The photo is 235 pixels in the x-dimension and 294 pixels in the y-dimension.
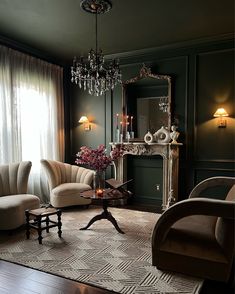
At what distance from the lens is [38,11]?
3.38m

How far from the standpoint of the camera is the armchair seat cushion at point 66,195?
439cm

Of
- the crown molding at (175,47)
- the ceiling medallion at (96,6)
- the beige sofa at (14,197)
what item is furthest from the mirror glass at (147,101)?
the beige sofa at (14,197)

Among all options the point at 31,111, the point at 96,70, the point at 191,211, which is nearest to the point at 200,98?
the point at 96,70

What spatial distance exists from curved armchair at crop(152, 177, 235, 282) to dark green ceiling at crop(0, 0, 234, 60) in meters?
2.49

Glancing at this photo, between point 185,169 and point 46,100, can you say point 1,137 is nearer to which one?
point 46,100

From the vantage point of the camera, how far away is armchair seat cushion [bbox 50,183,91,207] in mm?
4391

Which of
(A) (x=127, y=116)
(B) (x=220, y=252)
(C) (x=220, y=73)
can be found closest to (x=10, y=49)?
(A) (x=127, y=116)

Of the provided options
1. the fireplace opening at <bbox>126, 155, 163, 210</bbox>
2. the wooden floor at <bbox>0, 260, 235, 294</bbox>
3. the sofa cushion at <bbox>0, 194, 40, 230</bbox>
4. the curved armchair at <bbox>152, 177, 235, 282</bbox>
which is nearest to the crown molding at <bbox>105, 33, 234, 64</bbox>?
the fireplace opening at <bbox>126, 155, 163, 210</bbox>

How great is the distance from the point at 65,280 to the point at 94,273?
0.94ft

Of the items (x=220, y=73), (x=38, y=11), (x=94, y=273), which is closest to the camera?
(x=94, y=273)

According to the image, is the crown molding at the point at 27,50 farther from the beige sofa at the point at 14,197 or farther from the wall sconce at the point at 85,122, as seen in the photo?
the beige sofa at the point at 14,197

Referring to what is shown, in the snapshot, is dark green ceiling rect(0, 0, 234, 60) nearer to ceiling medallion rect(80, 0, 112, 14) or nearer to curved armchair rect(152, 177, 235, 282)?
ceiling medallion rect(80, 0, 112, 14)

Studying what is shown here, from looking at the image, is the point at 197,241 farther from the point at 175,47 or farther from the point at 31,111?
the point at 31,111

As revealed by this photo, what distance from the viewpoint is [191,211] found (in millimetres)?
2217
